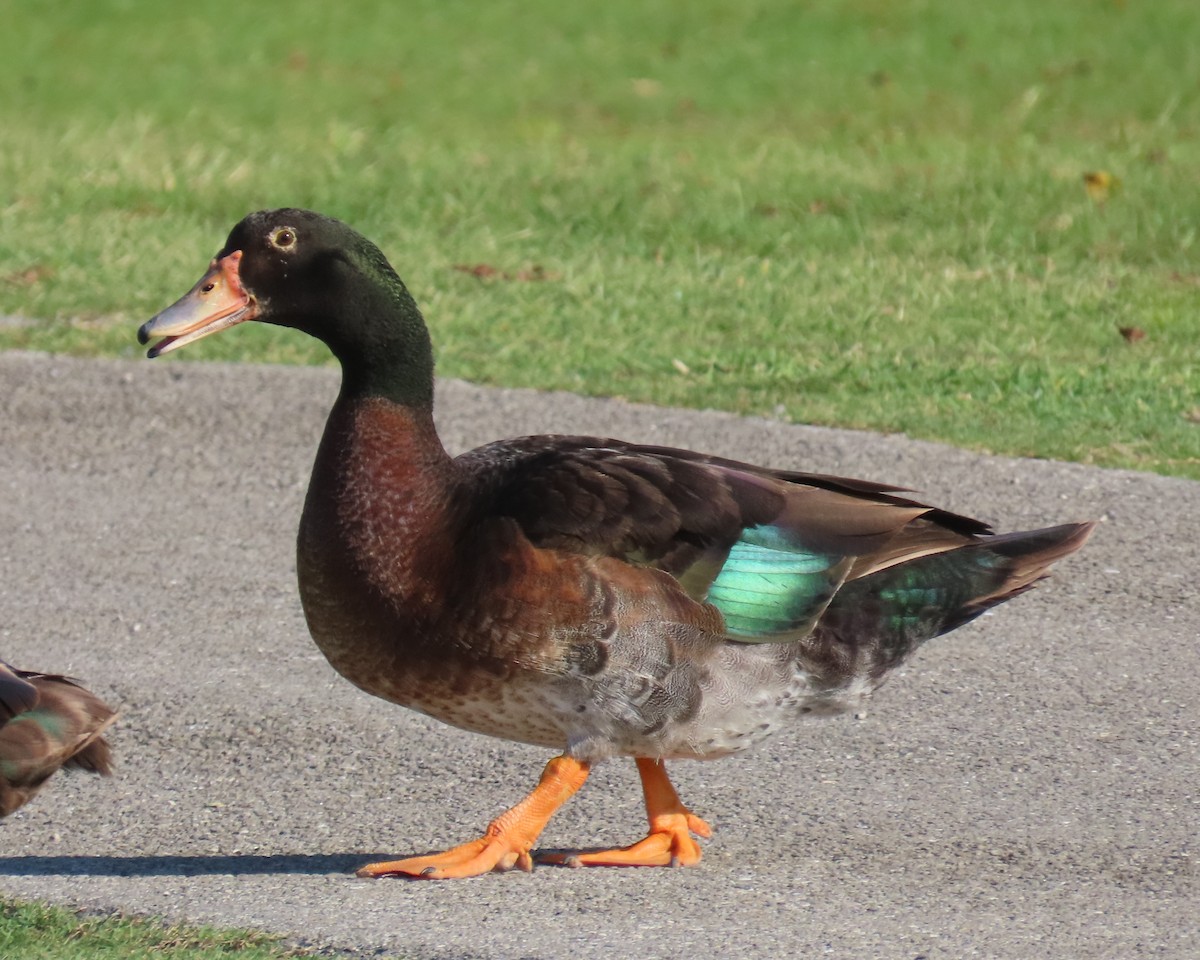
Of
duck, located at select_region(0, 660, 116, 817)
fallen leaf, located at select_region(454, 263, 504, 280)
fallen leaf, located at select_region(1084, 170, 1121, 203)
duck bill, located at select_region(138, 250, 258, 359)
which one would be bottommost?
fallen leaf, located at select_region(454, 263, 504, 280)

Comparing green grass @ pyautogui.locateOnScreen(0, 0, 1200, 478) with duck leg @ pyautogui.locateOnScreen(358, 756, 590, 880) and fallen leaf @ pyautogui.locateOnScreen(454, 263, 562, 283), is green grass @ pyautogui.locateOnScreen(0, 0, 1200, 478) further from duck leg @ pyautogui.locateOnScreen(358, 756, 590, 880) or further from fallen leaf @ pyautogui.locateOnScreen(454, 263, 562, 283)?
duck leg @ pyautogui.locateOnScreen(358, 756, 590, 880)

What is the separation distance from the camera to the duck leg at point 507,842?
4.30 meters

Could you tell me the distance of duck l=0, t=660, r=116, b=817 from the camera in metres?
4.21

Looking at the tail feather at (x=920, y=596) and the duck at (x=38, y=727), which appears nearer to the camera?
the duck at (x=38, y=727)

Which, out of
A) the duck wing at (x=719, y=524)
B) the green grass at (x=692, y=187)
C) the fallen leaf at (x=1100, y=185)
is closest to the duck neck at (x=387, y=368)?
the duck wing at (x=719, y=524)

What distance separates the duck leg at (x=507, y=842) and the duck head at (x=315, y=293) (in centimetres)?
89

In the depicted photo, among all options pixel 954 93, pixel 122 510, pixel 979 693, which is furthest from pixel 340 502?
pixel 954 93

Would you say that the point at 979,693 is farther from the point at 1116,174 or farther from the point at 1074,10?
the point at 1074,10

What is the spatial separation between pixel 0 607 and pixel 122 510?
3.02 ft

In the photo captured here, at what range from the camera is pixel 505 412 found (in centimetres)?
774

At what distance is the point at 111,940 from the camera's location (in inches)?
156

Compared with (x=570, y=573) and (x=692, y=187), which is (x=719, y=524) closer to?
(x=570, y=573)

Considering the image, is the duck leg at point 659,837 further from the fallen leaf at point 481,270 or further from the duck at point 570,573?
the fallen leaf at point 481,270

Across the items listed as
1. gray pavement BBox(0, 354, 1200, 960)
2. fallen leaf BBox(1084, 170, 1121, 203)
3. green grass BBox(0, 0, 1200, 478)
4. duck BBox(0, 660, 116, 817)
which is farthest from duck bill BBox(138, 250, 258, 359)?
fallen leaf BBox(1084, 170, 1121, 203)
